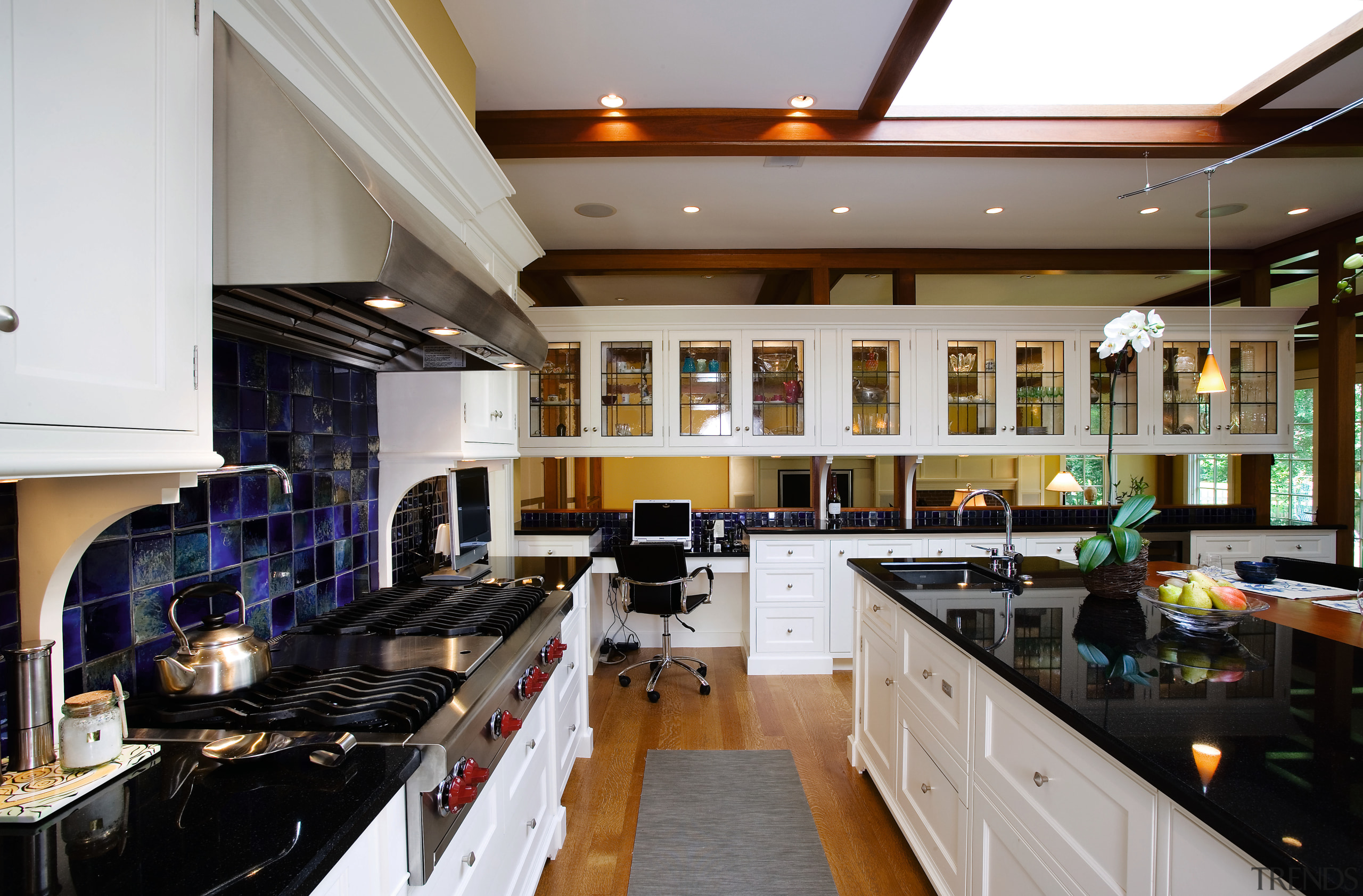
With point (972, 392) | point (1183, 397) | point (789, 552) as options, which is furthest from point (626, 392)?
point (1183, 397)

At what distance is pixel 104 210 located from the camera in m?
0.77

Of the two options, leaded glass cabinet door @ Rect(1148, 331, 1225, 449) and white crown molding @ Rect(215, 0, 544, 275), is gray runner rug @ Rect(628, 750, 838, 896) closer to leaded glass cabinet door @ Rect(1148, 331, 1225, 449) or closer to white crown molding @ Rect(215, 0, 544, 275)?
white crown molding @ Rect(215, 0, 544, 275)

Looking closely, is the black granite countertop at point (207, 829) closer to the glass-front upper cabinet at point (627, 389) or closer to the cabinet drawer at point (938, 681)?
the cabinet drawer at point (938, 681)

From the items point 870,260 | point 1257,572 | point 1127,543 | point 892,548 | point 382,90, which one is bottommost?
point 892,548

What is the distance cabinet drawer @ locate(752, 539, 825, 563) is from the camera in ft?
12.6

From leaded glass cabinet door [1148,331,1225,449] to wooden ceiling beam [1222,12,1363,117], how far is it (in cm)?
191

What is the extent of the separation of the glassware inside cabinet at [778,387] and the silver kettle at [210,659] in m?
3.16

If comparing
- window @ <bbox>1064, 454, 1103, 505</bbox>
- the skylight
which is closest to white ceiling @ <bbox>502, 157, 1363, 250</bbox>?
the skylight

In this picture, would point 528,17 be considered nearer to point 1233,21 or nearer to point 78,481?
point 78,481

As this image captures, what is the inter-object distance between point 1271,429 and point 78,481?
5915 millimetres

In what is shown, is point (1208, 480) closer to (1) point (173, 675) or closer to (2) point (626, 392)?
(2) point (626, 392)

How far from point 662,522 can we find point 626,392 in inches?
35.6

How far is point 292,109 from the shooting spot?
1.01 m

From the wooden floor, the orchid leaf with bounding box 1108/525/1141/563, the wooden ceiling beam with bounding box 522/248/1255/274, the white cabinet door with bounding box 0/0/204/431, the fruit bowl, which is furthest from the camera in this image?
the wooden ceiling beam with bounding box 522/248/1255/274
